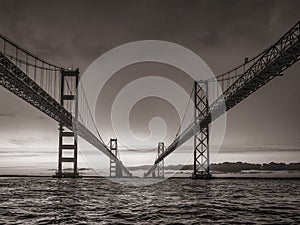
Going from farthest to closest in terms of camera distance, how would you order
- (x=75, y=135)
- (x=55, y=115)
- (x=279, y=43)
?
1. (x=75, y=135)
2. (x=55, y=115)
3. (x=279, y=43)

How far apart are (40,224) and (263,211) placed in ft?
32.8

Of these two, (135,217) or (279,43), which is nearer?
(135,217)

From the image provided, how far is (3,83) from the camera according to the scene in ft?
136

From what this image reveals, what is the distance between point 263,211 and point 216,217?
3.36 meters

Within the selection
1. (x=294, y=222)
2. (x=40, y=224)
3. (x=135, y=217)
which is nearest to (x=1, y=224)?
(x=40, y=224)

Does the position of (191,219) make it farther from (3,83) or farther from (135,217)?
(3,83)

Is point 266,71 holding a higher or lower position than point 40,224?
higher

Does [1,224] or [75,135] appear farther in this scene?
[75,135]

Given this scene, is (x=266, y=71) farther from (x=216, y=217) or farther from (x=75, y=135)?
(x=75, y=135)

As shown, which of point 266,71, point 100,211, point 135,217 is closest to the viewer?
point 135,217

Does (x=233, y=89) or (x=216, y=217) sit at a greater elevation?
(x=233, y=89)

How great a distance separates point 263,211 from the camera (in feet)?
64.1

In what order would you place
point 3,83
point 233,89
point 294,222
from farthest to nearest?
point 233,89
point 3,83
point 294,222

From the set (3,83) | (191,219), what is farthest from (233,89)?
(191,219)
